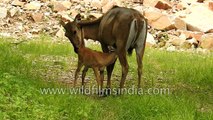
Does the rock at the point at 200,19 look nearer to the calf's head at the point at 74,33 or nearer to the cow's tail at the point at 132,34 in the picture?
the cow's tail at the point at 132,34

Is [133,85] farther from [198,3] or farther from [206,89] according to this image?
[198,3]

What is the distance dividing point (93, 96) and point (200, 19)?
1556 centimetres

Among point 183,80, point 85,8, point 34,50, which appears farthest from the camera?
point 85,8

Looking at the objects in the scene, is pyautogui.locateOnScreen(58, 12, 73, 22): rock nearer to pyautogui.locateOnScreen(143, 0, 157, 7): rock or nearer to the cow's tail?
pyautogui.locateOnScreen(143, 0, 157, 7): rock

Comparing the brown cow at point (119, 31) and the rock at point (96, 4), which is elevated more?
the brown cow at point (119, 31)

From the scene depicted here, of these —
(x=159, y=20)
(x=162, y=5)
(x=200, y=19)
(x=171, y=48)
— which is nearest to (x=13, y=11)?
(x=159, y=20)

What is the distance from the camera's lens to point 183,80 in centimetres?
1157

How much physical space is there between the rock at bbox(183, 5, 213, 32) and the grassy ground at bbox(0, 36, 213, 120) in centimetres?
1032

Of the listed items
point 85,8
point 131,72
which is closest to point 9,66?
point 131,72

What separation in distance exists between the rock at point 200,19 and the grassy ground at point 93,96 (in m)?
10.3

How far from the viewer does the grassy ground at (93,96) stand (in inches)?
314

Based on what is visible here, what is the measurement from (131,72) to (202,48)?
8.15 meters

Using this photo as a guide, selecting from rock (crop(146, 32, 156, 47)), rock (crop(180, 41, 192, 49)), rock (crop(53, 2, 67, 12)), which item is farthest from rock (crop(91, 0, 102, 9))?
rock (crop(180, 41, 192, 49))

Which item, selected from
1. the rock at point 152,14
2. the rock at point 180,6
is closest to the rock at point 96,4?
the rock at point 152,14
